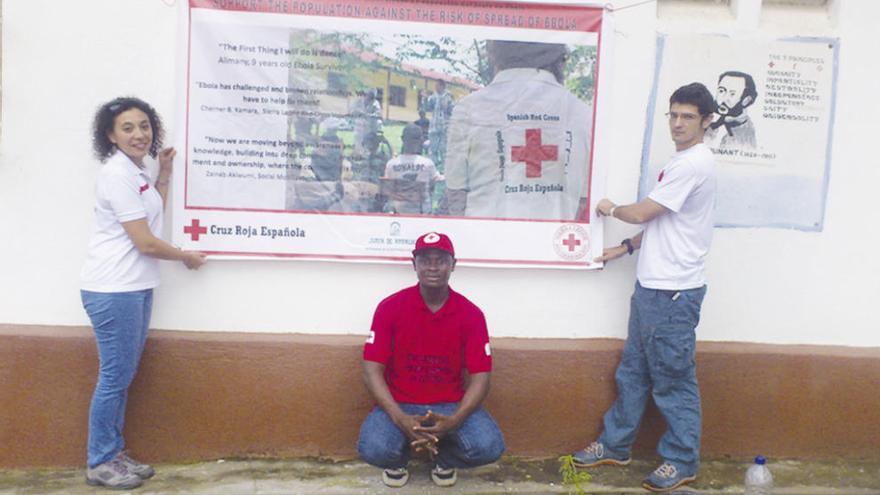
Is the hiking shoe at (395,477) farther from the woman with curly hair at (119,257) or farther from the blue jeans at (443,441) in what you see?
the woman with curly hair at (119,257)

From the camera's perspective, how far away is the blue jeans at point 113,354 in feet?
13.6

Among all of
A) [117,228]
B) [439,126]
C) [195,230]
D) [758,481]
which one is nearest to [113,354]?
[117,228]

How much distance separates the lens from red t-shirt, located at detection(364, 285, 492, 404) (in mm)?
4379

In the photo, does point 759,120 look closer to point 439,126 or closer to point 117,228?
point 439,126

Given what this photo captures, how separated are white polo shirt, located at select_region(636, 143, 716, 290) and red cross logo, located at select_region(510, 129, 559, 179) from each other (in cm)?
58

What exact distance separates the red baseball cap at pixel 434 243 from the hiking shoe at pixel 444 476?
41.4 inches

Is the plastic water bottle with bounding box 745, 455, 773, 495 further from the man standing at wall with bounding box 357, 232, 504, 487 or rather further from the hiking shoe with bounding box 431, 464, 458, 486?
the hiking shoe with bounding box 431, 464, 458, 486

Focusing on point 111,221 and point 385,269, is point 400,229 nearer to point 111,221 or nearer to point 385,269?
point 385,269

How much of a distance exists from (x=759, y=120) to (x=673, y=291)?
1088mm

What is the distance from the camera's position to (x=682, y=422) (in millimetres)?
4492

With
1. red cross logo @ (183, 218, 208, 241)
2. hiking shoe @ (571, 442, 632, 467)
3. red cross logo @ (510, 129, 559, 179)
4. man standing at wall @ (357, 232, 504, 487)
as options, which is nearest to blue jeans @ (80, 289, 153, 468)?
red cross logo @ (183, 218, 208, 241)

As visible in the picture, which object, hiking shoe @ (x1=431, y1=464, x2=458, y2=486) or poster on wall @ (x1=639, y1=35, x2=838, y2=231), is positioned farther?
poster on wall @ (x1=639, y1=35, x2=838, y2=231)

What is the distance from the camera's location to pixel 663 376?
4.48m

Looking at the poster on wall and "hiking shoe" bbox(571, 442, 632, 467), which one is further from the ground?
the poster on wall
